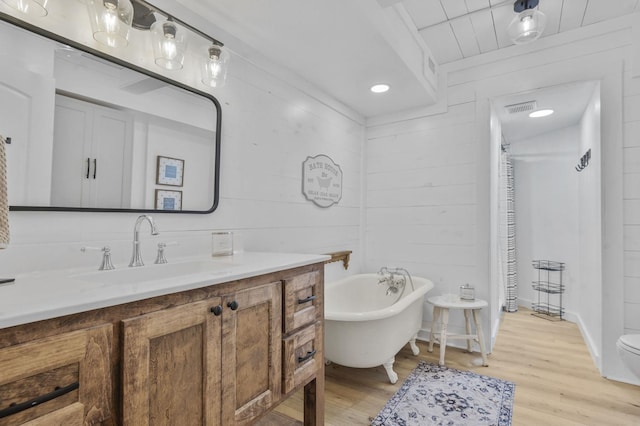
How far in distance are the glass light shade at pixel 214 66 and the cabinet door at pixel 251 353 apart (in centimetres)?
118

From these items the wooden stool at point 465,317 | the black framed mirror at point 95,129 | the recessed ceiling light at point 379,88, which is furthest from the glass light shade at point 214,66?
the wooden stool at point 465,317

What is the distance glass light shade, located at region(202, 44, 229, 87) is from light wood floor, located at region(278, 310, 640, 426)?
1.98 m


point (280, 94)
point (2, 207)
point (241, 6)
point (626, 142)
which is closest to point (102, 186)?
point (2, 207)

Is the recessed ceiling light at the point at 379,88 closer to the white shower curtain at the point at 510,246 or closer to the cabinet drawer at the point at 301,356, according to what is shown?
the cabinet drawer at the point at 301,356

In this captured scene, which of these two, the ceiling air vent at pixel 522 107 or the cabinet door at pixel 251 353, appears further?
the ceiling air vent at pixel 522 107

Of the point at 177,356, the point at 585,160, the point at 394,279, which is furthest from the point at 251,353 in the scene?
the point at 585,160

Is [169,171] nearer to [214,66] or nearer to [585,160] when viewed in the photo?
[214,66]

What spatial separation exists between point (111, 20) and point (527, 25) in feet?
7.90

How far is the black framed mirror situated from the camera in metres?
1.21

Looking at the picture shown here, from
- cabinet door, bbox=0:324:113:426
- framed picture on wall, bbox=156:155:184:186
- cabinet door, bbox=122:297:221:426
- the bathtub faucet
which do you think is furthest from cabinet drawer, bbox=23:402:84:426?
the bathtub faucet

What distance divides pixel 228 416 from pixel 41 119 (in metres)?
1.30

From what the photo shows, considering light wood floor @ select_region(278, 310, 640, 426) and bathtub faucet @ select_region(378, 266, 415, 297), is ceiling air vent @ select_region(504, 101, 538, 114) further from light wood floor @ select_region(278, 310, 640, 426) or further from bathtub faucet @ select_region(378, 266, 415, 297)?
light wood floor @ select_region(278, 310, 640, 426)

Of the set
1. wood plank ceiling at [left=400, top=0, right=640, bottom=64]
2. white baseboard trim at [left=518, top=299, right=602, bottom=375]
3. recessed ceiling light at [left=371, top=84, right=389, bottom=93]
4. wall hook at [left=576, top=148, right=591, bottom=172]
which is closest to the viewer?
wood plank ceiling at [left=400, top=0, right=640, bottom=64]

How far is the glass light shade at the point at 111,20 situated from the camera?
1337 millimetres
